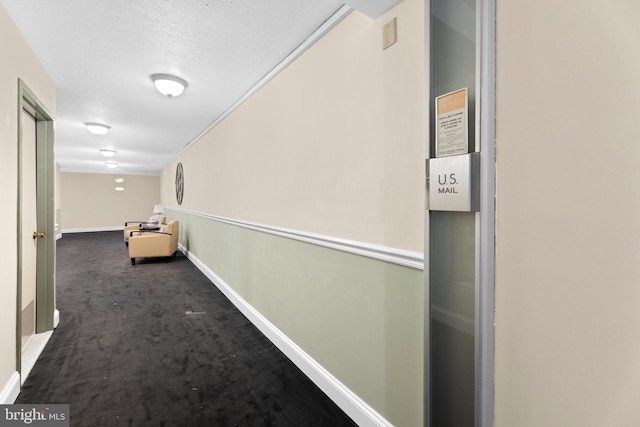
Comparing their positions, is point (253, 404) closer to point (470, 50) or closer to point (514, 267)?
point (514, 267)

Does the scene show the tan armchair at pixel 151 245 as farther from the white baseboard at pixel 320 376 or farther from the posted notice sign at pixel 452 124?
the posted notice sign at pixel 452 124

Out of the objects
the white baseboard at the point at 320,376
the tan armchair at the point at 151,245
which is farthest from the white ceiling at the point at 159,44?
the tan armchair at the point at 151,245

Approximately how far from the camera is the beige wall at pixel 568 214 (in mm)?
778

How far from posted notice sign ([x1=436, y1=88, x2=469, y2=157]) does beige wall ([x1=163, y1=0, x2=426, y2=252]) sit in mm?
113

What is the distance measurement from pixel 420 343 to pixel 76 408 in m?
2.05

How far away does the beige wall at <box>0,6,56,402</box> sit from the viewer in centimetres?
171

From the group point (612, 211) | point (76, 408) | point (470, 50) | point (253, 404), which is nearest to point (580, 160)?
point (612, 211)

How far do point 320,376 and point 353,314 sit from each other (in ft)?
1.94

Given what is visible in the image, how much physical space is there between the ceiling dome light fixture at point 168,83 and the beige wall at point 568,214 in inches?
107

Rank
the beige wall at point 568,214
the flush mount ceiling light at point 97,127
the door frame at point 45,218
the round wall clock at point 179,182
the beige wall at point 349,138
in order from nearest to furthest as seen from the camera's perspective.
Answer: the beige wall at point 568,214 → the beige wall at point 349,138 → the door frame at point 45,218 → the flush mount ceiling light at point 97,127 → the round wall clock at point 179,182

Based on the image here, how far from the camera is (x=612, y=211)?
80 centimetres

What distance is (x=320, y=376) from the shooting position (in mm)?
1945

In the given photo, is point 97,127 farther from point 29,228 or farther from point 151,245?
point 29,228

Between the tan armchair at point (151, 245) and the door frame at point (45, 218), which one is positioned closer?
the door frame at point (45, 218)
